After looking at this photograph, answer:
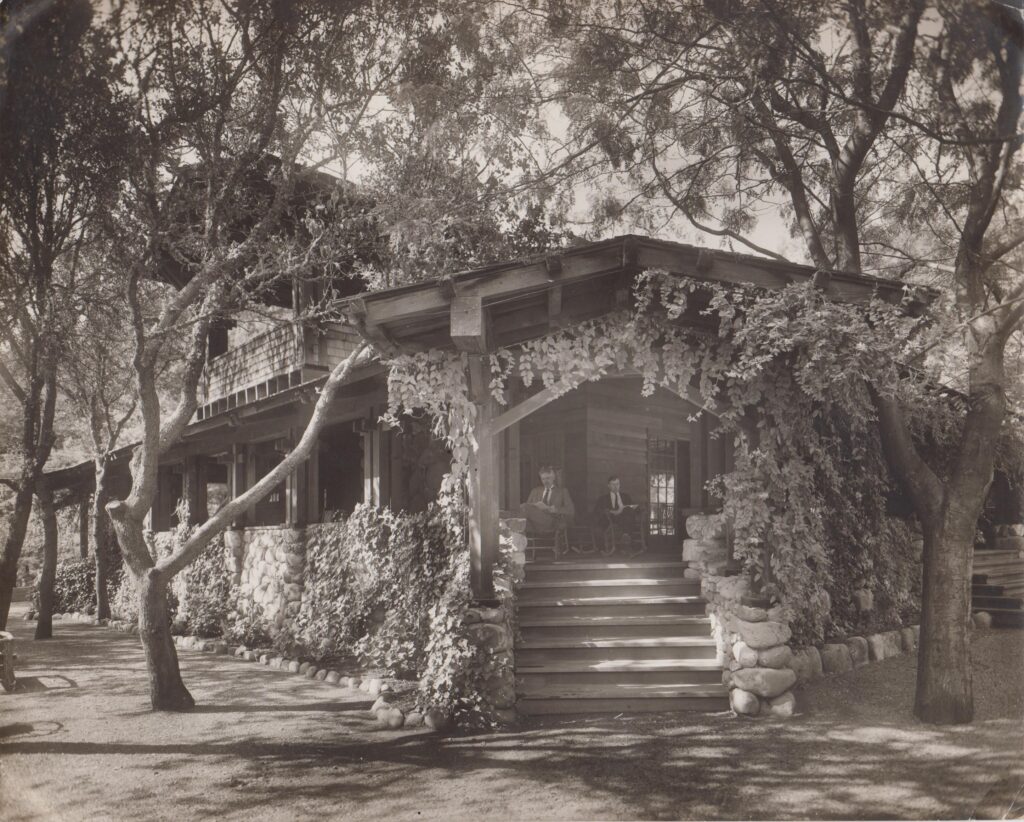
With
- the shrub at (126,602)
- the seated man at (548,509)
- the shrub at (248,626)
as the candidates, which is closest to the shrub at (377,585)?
the shrub at (248,626)

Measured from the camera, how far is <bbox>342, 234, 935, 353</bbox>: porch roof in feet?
20.9

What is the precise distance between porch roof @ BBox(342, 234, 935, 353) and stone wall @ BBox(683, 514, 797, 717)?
264 centimetres

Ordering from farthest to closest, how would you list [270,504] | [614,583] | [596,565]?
[270,504]
[596,565]
[614,583]

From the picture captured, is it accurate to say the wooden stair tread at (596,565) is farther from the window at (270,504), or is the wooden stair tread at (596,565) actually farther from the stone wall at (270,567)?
the window at (270,504)

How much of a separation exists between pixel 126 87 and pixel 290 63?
1.87m

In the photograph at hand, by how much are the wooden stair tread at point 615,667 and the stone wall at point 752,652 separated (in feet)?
0.88

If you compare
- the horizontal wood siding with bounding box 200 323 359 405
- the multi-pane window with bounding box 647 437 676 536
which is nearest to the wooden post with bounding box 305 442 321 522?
the horizontal wood siding with bounding box 200 323 359 405

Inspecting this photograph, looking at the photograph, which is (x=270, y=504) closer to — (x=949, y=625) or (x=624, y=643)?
(x=624, y=643)

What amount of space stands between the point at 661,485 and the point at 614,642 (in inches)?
241

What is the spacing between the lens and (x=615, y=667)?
735cm

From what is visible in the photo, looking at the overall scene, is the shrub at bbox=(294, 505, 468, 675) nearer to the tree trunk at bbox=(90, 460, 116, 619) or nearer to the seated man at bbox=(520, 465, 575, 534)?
the seated man at bbox=(520, 465, 575, 534)

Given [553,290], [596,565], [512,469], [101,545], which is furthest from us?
[101,545]

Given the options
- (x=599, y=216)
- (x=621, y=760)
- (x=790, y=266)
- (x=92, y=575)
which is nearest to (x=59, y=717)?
(x=621, y=760)

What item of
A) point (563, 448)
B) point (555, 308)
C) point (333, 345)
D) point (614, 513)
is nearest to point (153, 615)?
point (555, 308)
